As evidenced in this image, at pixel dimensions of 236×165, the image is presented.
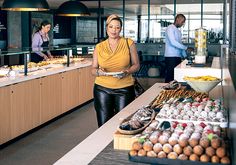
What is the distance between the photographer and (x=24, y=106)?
550 centimetres

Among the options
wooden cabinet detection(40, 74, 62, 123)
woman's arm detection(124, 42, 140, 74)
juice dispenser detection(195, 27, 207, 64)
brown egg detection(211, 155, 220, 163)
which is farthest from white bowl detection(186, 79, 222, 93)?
wooden cabinet detection(40, 74, 62, 123)

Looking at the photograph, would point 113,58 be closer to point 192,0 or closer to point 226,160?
point 226,160

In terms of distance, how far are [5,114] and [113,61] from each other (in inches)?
69.5

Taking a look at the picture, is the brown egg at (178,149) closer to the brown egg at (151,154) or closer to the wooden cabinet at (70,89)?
the brown egg at (151,154)

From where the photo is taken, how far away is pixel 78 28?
15.7 m

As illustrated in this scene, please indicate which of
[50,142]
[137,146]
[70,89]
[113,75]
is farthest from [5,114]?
[137,146]

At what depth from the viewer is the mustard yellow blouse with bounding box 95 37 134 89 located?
3893 mm

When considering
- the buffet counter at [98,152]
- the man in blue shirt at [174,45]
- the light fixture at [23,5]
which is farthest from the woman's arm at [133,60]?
the man in blue shirt at [174,45]

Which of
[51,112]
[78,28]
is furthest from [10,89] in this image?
[78,28]

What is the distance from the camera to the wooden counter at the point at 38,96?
5.07 m

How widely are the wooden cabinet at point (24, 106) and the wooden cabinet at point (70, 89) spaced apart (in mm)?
1141

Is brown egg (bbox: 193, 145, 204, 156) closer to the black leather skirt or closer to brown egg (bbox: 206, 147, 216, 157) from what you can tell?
brown egg (bbox: 206, 147, 216, 157)

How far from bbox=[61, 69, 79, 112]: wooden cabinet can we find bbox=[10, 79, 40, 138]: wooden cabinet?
1.14 meters

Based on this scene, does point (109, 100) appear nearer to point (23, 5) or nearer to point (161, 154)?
point (161, 154)
